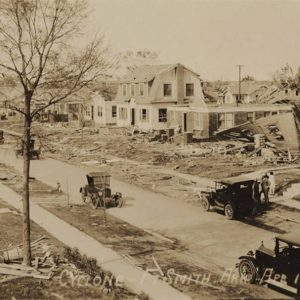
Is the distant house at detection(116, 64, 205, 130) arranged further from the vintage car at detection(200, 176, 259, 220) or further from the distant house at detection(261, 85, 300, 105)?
the vintage car at detection(200, 176, 259, 220)

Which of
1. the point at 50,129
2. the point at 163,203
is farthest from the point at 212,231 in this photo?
the point at 50,129

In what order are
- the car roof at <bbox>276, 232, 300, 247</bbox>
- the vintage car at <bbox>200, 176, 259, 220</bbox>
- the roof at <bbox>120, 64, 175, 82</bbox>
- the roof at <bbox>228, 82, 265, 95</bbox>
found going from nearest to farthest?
the car roof at <bbox>276, 232, 300, 247</bbox>
the vintage car at <bbox>200, 176, 259, 220</bbox>
the roof at <bbox>120, 64, 175, 82</bbox>
the roof at <bbox>228, 82, 265, 95</bbox>

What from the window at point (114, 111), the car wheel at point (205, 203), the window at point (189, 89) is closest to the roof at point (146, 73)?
the window at point (189, 89)

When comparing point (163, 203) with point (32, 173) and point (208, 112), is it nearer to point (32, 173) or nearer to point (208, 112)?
point (32, 173)

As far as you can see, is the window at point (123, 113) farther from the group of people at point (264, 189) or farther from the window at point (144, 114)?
the group of people at point (264, 189)

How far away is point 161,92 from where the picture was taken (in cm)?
5334

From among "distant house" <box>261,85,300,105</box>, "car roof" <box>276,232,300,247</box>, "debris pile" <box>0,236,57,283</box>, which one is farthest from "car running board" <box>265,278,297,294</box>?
"distant house" <box>261,85,300,105</box>

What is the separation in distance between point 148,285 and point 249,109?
34.1 metres

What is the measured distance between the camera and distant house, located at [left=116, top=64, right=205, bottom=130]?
2095 inches

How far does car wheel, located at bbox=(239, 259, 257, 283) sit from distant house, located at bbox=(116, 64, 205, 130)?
38062mm

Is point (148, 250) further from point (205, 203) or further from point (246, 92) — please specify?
point (246, 92)

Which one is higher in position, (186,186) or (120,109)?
(120,109)

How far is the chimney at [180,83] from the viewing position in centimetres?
5375

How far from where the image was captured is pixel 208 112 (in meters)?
45.7
